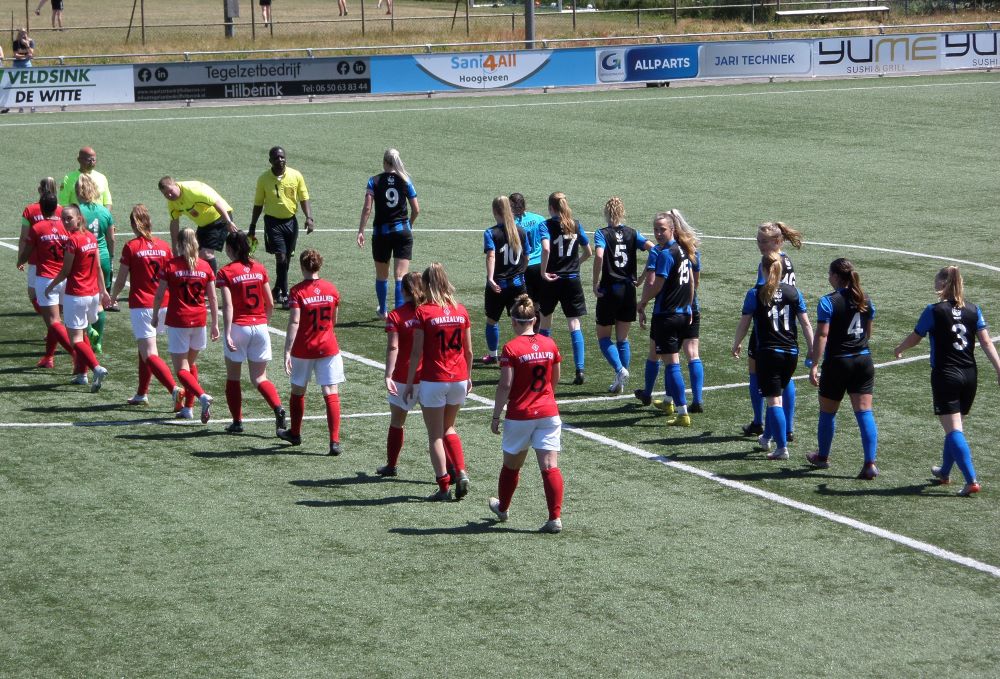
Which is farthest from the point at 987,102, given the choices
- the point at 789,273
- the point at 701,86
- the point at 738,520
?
the point at 738,520

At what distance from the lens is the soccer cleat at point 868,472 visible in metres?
12.5

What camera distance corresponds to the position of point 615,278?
15453mm

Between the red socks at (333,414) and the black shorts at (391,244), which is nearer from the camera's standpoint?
the red socks at (333,414)

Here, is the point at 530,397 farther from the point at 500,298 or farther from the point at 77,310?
the point at 77,310

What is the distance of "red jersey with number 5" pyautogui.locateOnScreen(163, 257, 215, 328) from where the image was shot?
1421 cm

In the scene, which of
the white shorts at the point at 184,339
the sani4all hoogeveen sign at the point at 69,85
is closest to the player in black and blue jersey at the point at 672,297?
the white shorts at the point at 184,339

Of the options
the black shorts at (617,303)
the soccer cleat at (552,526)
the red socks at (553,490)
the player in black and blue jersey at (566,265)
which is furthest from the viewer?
the player in black and blue jersey at (566,265)

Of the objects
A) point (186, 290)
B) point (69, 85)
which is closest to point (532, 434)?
point (186, 290)

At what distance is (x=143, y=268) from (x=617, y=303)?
550 cm

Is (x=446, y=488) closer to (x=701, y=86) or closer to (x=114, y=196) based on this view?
(x=114, y=196)

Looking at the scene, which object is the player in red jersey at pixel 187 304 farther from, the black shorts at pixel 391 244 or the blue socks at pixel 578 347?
the black shorts at pixel 391 244

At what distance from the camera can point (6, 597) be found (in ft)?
32.8

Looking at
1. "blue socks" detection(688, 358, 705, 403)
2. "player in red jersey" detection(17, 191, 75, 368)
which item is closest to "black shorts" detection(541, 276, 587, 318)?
"blue socks" detection(688, 358, 705, 403)

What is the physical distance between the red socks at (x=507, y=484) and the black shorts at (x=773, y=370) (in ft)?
10.00
